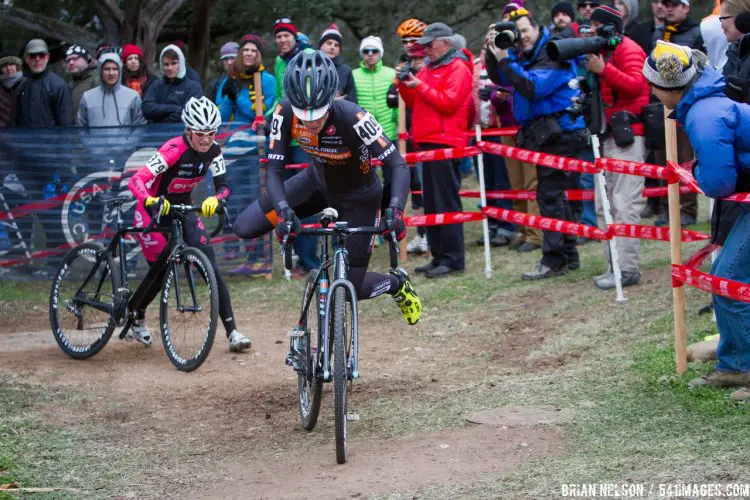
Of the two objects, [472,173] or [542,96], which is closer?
[542,96]

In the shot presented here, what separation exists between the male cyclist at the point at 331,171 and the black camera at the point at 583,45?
281 centimetres

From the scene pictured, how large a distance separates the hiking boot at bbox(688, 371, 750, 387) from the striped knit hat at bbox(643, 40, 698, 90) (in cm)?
183

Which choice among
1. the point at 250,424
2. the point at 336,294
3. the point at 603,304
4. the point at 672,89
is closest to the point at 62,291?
the point at 250,424

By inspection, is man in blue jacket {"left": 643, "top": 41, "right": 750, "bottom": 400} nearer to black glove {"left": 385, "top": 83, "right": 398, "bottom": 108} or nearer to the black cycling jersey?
the black cycling jersey

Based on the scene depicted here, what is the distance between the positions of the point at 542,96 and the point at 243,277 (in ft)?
15.0

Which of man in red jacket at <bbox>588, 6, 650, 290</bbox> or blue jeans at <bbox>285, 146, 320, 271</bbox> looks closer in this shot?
man in red jacket at <bbox>588, 6, 650, 290</bbox>

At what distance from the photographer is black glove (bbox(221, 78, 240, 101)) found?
44.8 ft

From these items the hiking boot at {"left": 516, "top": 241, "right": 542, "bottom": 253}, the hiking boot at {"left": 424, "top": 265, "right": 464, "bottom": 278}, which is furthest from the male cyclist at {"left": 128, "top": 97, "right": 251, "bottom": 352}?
the hiking boot at {"left": 516, "top": 241, "right": 542, "bottom": 253}

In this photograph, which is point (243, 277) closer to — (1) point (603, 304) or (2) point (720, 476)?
(1) point (603, 304)

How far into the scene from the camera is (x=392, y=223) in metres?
6.83

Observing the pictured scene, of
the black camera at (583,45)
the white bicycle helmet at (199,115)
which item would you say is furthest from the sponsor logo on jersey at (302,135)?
the black camera at (583,45)

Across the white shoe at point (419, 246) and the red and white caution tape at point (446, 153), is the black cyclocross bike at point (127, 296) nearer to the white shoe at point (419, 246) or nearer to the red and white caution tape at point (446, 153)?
the red and white caution tape at point (446, 153)

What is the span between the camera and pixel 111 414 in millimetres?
8148

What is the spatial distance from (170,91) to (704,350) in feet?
25.0
